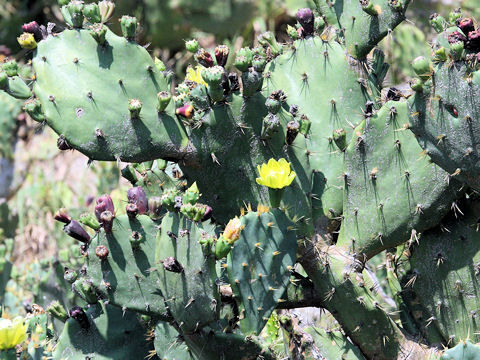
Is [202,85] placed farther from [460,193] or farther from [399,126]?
[460,193]

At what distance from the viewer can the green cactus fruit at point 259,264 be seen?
7.41ft

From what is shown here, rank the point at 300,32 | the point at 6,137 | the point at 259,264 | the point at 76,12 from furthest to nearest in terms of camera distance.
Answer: the point at 6,137
the point at 300,32
the point at 76,12
the point at 259,264

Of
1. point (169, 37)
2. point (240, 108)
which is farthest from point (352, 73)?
point (169, 37)

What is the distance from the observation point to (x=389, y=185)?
2.48 m

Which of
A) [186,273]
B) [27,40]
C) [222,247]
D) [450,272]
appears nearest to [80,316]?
[186,273]

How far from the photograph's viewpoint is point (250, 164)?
8.19 ft

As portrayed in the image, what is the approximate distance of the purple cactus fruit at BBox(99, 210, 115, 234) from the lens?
2.31 meters

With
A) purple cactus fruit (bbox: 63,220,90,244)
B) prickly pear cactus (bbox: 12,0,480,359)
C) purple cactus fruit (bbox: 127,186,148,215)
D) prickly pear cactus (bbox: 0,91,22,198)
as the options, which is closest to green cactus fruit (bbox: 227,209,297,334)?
prickly pear cactus (bbox: 12,0,480,359)

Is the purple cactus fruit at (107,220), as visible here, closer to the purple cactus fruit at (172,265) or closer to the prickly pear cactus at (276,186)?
the prickly pear cactus at (276,186)

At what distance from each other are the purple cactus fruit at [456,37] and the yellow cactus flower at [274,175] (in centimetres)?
65

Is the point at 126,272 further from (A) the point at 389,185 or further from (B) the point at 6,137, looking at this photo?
(B) the point at 6,137

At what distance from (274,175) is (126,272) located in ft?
1.95

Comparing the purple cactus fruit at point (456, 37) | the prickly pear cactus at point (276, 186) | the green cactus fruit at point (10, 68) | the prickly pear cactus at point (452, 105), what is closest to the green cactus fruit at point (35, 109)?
the prickly pear cactus at point (276, 186)

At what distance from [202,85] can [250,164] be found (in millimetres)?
326
